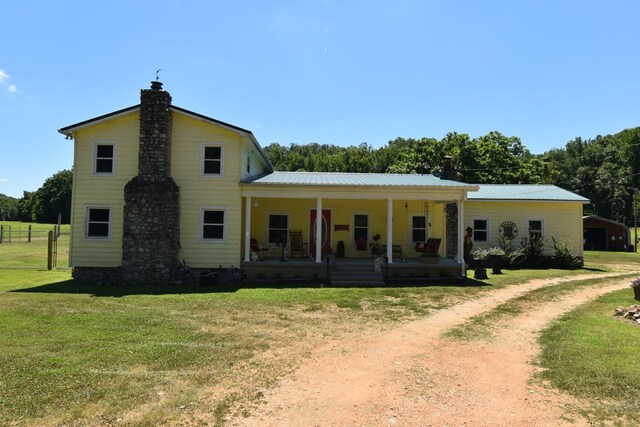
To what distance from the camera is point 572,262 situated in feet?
64.3

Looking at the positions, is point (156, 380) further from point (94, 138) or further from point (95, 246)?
point (94, 138)

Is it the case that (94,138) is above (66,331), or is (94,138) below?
above

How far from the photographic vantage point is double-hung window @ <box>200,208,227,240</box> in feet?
50.5

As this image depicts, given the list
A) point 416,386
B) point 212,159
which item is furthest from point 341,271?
point 416,386

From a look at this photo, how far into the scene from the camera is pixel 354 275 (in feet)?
48.1

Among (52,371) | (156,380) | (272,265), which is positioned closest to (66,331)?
(52,371)

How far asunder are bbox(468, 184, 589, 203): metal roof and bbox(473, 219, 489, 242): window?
1.30 m

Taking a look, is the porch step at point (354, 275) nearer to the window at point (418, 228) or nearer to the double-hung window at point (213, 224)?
the window at point (418, 228)

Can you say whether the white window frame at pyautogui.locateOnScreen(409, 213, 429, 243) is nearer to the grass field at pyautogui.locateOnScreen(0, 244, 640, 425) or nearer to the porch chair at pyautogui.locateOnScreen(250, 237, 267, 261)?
the grass field at pyautogui.locateOnScreen(0, 244, 640, 425)

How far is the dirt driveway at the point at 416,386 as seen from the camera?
4422 millimetres

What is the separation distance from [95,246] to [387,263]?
37.1 ft

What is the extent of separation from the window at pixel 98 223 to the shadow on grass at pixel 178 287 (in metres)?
1.93

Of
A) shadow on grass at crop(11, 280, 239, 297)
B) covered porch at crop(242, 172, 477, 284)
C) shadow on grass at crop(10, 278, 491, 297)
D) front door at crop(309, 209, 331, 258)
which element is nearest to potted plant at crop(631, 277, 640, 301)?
shadow on grass at crop(10, 278, 491, 297)

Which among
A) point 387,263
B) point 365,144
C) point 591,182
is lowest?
point 387,263
